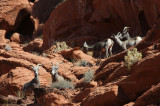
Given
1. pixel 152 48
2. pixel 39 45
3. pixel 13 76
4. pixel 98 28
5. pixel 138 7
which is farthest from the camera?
pixel 39 45

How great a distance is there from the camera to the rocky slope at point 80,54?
9.50 metres

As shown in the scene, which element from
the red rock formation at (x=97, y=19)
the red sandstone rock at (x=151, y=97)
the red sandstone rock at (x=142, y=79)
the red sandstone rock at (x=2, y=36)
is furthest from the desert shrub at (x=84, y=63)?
the red sandstone rock at (x=2, y=36)

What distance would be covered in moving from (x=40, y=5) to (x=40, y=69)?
2145cm

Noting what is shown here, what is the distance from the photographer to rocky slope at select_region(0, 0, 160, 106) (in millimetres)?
9500

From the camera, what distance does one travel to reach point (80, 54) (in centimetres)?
2052

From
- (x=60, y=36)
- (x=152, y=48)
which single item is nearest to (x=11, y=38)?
(x=60, y=36)

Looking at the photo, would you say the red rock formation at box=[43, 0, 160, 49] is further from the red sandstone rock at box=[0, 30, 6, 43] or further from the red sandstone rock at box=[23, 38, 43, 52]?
the red sandstone rock at box=[0, 30, 6, 43]

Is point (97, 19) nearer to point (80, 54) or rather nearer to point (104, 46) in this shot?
point (104, 46)

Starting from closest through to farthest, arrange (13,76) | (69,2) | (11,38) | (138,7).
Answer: (13,76)
(138,7)
(69,2)
(11,38)

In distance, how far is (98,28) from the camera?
1022 inches

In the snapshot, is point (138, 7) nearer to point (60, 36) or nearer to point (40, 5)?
point (60, 36)

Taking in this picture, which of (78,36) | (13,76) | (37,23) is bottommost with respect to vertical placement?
(13,76)

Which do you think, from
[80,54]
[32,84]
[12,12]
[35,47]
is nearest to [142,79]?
[32,84]

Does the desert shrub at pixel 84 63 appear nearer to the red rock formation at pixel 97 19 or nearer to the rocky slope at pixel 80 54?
the rocky slope at pixel 80 54
